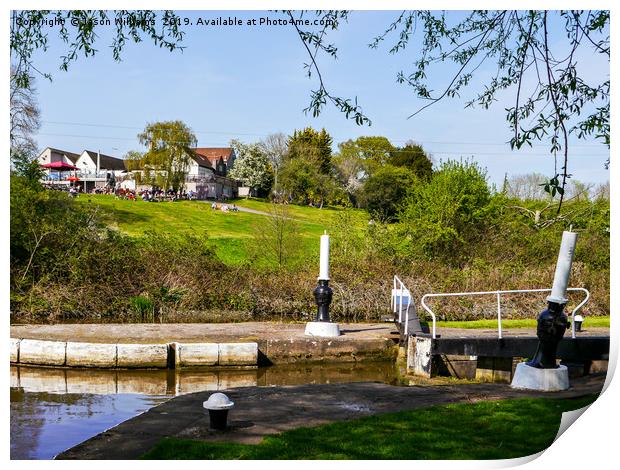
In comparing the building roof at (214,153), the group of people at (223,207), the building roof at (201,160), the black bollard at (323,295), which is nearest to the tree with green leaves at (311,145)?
the building roof at (214,153)

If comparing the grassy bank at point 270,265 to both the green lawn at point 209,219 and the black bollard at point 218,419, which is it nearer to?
the green lawn at point 209,219

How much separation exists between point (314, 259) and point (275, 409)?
26.2 ft

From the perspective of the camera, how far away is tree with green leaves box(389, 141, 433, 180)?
8461 mm

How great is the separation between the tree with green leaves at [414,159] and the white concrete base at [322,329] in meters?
2.49

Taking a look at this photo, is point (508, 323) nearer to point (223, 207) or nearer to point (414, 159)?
point (414, 159)

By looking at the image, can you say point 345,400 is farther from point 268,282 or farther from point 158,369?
point 268,282

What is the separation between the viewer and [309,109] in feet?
18.9

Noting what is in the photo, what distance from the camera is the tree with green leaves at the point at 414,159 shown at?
27.8 feet

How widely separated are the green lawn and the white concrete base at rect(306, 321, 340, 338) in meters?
1.69

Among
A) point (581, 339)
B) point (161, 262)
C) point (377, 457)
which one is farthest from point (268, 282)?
point (377, 457)

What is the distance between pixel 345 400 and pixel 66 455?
97.1 inches

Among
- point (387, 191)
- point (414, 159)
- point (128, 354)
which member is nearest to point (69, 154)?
point (128, 354)

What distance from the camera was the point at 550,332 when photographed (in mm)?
5930

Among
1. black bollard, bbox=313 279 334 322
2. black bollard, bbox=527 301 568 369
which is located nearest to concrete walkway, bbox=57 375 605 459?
black bollard, bbox=527 301 568 369
